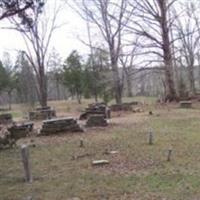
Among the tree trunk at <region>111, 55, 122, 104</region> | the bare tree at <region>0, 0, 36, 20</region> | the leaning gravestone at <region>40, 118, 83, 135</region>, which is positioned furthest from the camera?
the tree trunk at <region>111, 55, 122, 104</region>

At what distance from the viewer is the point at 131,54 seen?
3195 centimetres

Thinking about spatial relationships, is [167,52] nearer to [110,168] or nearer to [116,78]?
[116,78]

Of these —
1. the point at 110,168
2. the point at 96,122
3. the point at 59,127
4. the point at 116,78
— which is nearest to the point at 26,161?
the point at 110,168

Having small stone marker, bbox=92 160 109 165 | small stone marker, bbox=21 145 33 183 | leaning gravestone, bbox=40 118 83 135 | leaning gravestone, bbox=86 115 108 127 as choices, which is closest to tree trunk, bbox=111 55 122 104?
leaning gravestone, bbox=86 115 108 127

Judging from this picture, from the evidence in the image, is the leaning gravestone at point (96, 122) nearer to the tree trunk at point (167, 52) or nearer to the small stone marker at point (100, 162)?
the small stone marker at point (100, 162)

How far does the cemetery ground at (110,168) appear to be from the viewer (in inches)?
312

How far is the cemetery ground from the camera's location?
Result: 7.92 meters

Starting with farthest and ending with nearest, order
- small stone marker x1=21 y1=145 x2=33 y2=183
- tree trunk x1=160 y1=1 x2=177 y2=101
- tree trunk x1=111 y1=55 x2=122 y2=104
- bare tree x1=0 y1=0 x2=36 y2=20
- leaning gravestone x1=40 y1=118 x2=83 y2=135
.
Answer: tree trunk x1=111 y1=55 x2=122 y2=104, tree trunk x1=160 y1=1 x2=177 y2=101, leaning gravestone x1=40 y1=118 x2=83 y2=135, bare tree x1=0 y1=0 x2=36 y2=20, small stone marker x1=21 y1=145 x2=33 y2=183

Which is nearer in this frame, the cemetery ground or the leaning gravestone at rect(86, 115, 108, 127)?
the cemetery ground

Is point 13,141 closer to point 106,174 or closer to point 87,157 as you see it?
point 87,157

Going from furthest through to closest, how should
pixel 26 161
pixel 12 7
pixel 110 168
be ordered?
pixel 12 7, pixel 110 168, pixel 26 161

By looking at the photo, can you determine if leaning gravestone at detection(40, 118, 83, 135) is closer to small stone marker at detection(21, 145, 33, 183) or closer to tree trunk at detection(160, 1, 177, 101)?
small stone marker at detection(21, 145, 33, 183)

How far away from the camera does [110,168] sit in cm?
1000


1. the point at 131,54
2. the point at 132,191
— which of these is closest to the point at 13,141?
the point at 132,191
